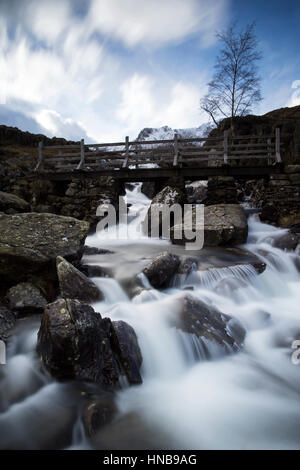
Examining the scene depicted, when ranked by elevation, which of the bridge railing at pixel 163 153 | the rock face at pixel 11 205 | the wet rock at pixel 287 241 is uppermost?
the bridge railing at pixel 163 153

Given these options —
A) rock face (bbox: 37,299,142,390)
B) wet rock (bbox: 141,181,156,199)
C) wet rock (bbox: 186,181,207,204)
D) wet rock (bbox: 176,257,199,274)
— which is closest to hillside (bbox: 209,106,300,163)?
wet rock (bbox: 186,181,207,204)

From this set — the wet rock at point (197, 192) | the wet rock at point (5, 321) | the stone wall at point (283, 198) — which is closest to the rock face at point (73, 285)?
the wet rock at point (5, 321)

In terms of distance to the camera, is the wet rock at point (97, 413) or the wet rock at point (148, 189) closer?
the wet rock at point (97, 413)

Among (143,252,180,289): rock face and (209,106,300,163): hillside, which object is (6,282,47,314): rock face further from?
(209,106,300,163): hillside

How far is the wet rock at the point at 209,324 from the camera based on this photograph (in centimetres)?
371

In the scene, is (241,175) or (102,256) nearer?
(102,256)

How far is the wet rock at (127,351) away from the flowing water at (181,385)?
0.44 ft

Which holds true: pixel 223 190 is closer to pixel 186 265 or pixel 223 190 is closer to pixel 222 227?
pixel 222 227

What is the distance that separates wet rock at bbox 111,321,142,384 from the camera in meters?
2.98

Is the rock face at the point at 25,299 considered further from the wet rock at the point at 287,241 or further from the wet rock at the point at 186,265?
the wet rock at the point at 287,241

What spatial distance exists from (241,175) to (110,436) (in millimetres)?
10441
